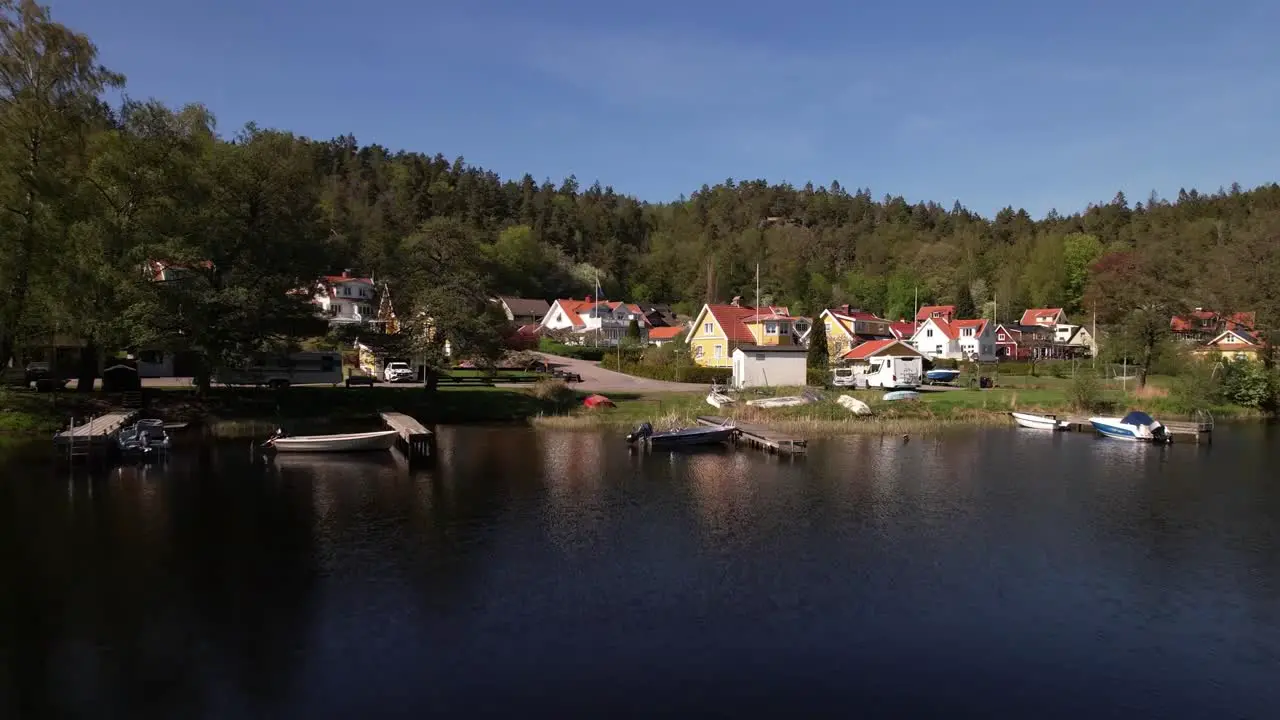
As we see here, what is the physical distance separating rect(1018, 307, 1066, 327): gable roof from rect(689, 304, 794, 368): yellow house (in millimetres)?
51918

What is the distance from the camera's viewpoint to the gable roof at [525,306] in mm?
107812

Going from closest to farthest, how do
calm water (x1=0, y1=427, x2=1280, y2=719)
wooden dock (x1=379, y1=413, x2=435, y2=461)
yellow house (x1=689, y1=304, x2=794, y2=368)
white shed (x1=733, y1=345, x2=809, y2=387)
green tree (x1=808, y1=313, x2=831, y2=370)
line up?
1. calm water (x1=0, y1=427, x2=1280, y2=719)
2. wooden dock (x1=379, y1=413, x2=435, y2=461)
3. white shed (x1=733, y1=345, x2=809, y2=387)
4. green tree (x1=808, y1=313, x2=831, y2=370)
5. yellow house (x1=689, y1=304, x2=794, y2=368)

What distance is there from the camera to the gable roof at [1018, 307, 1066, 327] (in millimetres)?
109938

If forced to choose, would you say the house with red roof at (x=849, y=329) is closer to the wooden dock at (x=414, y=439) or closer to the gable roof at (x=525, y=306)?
the gable roof at (x=525, y=306)

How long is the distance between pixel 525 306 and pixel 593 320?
45.0 ft

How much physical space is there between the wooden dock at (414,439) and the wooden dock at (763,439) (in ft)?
44.5

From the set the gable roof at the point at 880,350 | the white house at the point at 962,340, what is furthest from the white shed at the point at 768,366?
the white house at the point at 962,340

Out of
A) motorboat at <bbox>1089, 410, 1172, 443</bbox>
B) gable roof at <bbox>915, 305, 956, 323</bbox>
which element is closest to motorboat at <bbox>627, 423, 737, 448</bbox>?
motorboat at <bbox>1089, 410, 1172, 443</bbox>

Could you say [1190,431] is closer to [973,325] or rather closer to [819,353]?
[819,353]

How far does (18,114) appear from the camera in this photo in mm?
33156

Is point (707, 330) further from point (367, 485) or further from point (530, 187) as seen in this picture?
point (530, 187)

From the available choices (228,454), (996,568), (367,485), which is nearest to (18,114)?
(228,454)

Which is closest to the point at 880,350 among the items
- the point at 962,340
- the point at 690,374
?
the point at 690,374

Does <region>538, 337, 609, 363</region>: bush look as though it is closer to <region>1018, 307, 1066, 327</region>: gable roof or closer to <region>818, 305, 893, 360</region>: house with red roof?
<region>818, 305, 893, 360</region>: house with red roof
